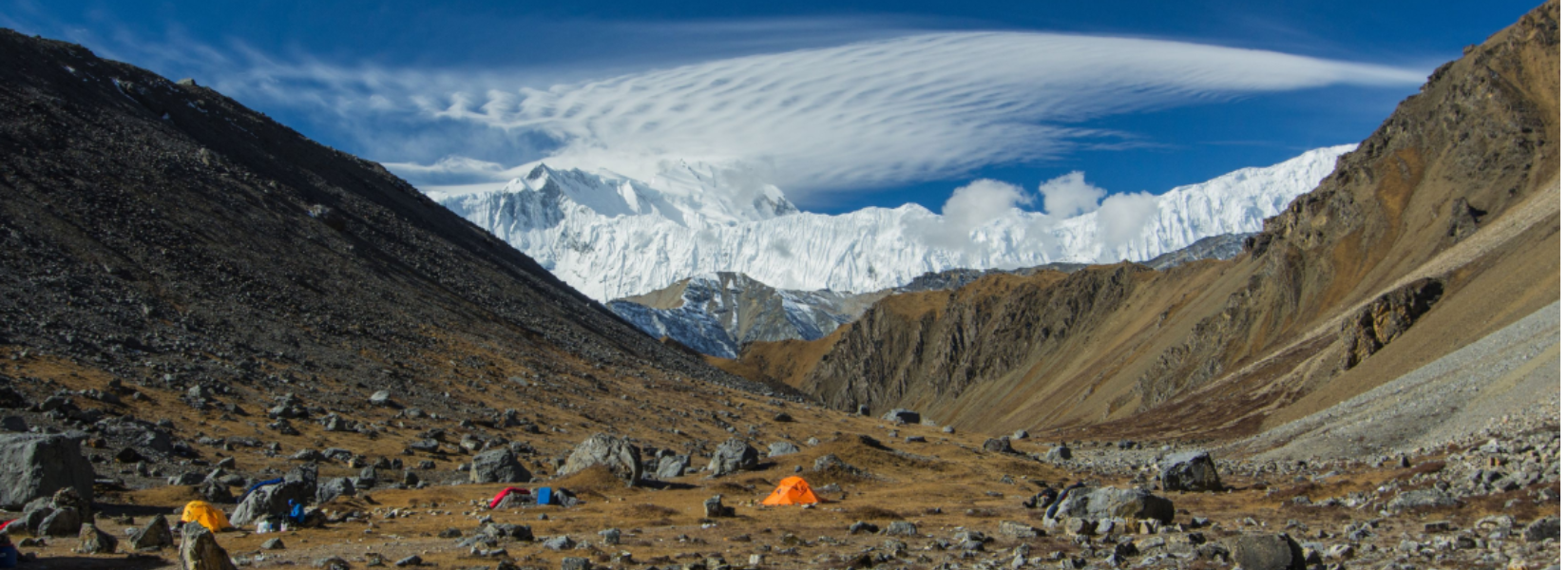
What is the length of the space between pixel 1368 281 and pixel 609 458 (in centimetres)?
9251

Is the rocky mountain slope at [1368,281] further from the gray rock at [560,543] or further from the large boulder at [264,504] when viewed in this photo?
the large boulder at [264,504]

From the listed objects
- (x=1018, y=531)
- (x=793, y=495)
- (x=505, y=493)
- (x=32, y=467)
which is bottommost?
(x=1018, y=531)

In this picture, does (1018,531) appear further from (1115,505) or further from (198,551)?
(198,551)

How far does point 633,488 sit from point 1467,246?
83155 millimetres

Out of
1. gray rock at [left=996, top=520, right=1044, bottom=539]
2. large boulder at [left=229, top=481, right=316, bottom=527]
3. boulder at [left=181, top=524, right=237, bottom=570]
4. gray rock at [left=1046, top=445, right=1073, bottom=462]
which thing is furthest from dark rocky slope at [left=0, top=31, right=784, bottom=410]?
gray rock at [left=996, top=520, right=1044, bottom=539]

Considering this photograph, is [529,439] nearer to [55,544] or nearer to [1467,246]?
[55,544]

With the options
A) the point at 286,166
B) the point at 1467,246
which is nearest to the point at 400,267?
the point at 286,166

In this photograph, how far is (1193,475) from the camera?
103 feet

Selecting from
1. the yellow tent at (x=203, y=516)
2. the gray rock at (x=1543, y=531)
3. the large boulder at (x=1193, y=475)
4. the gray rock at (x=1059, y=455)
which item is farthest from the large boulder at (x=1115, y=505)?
the gray rock at (x=1059, y=455)

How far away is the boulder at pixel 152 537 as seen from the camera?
17062 millimetres

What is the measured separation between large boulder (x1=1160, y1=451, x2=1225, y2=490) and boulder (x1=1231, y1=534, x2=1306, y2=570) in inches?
659

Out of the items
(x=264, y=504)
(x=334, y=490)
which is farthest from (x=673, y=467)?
(x=264, y=504)

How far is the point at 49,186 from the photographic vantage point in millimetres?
51469

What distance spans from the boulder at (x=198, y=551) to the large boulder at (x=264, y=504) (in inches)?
324
